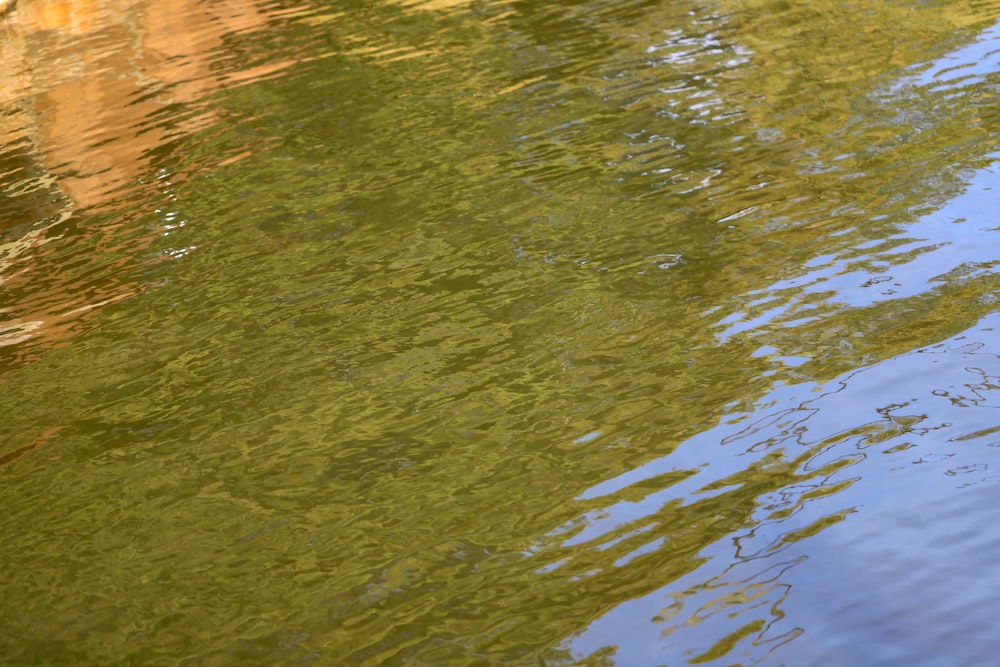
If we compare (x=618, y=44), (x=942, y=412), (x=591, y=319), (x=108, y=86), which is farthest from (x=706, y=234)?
(x=108, y=86)

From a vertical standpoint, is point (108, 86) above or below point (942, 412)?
above

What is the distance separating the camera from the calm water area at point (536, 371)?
3.41 meters

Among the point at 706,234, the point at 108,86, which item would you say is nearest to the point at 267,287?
the point at 706,234

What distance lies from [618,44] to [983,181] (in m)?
5.07

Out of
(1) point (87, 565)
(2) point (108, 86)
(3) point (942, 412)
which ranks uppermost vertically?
(2) point (108, 86)

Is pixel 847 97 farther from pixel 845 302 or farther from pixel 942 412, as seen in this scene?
pixel 942 412

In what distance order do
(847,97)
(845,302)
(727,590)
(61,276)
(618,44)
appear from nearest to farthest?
(727,590) → (845,302) → (61,276) → (847,97) → (618,44)

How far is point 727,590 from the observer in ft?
10.8

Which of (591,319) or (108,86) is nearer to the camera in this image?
(591,319)

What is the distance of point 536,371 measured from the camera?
4.84 m

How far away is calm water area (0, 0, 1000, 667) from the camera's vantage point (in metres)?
3.41

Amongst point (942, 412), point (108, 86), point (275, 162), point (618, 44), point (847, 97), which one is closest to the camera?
point (942, 412)

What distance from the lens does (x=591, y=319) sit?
522 cm

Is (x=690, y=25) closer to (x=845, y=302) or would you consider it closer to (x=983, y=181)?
(x=983, y=181)
